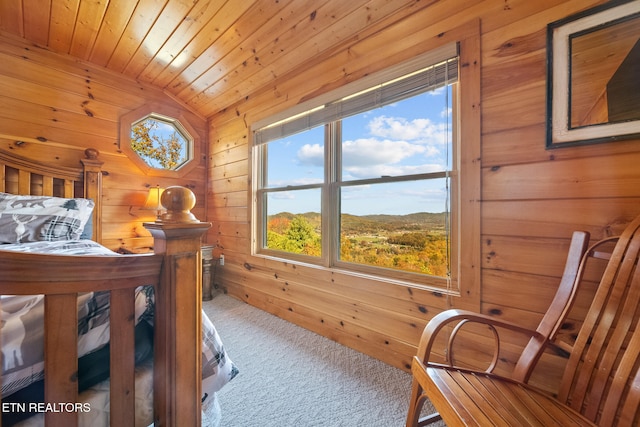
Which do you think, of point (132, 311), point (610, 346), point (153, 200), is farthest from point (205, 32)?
point (610, 346)

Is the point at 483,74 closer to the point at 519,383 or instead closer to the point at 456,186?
the point at 456,186

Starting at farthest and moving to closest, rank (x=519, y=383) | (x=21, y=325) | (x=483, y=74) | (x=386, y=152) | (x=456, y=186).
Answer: (x=386, y=152) < (x=456, y=186) < (x=483, y=74) < (x=519, y=383) < (x=21, y=325)

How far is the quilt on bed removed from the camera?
1.89 feet

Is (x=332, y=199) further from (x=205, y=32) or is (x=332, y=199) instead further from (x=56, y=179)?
(x=56, y=179)

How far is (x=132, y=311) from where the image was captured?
2.21 ft

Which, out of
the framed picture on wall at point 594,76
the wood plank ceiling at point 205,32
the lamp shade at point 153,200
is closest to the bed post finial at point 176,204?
the framed picture on wall at point 594,76

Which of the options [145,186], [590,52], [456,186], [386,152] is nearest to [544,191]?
[456,186]

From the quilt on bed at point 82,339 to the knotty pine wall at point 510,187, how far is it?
1.08m

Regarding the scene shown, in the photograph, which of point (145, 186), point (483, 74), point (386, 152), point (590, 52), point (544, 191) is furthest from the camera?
point (145, 186)

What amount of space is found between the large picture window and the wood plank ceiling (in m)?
0.43

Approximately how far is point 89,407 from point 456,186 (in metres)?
1.70

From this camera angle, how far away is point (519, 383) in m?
0.93

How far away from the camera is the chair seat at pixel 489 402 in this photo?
728mm

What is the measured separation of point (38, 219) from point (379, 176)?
2.31 metres
